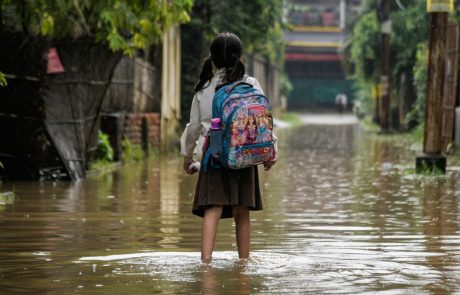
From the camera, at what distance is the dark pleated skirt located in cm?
882

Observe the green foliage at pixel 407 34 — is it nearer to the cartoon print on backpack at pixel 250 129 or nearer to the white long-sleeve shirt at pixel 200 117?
the white long-sleeve shirt at pixel 200 117

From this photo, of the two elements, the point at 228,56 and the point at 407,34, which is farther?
the point at 407,34

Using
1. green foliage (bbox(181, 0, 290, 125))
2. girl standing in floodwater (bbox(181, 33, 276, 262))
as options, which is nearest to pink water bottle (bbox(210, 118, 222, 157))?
girl standing in floodwater (bbox(181, 33, 276, 262))

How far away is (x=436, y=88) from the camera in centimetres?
1884

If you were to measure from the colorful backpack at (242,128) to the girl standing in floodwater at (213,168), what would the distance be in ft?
0.51

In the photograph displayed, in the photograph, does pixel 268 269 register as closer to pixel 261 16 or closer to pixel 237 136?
pixel 237 136

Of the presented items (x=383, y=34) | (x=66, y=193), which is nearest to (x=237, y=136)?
(x=66, y=193)

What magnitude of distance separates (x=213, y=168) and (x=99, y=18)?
9.45m

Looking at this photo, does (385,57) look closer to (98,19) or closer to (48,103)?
(98,19)

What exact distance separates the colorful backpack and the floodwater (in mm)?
782

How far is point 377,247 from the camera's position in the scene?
1030 cm

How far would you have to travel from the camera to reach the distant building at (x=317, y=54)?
276 ft

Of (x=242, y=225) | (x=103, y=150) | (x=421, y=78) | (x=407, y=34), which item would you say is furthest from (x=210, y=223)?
(x=407, y=34)

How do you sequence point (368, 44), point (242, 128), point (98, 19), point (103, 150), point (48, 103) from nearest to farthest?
1. point (242, 128)
2. point (98, 19)
3. point (48, 103)
4. point (103, 150)
5. point (368, 44)
